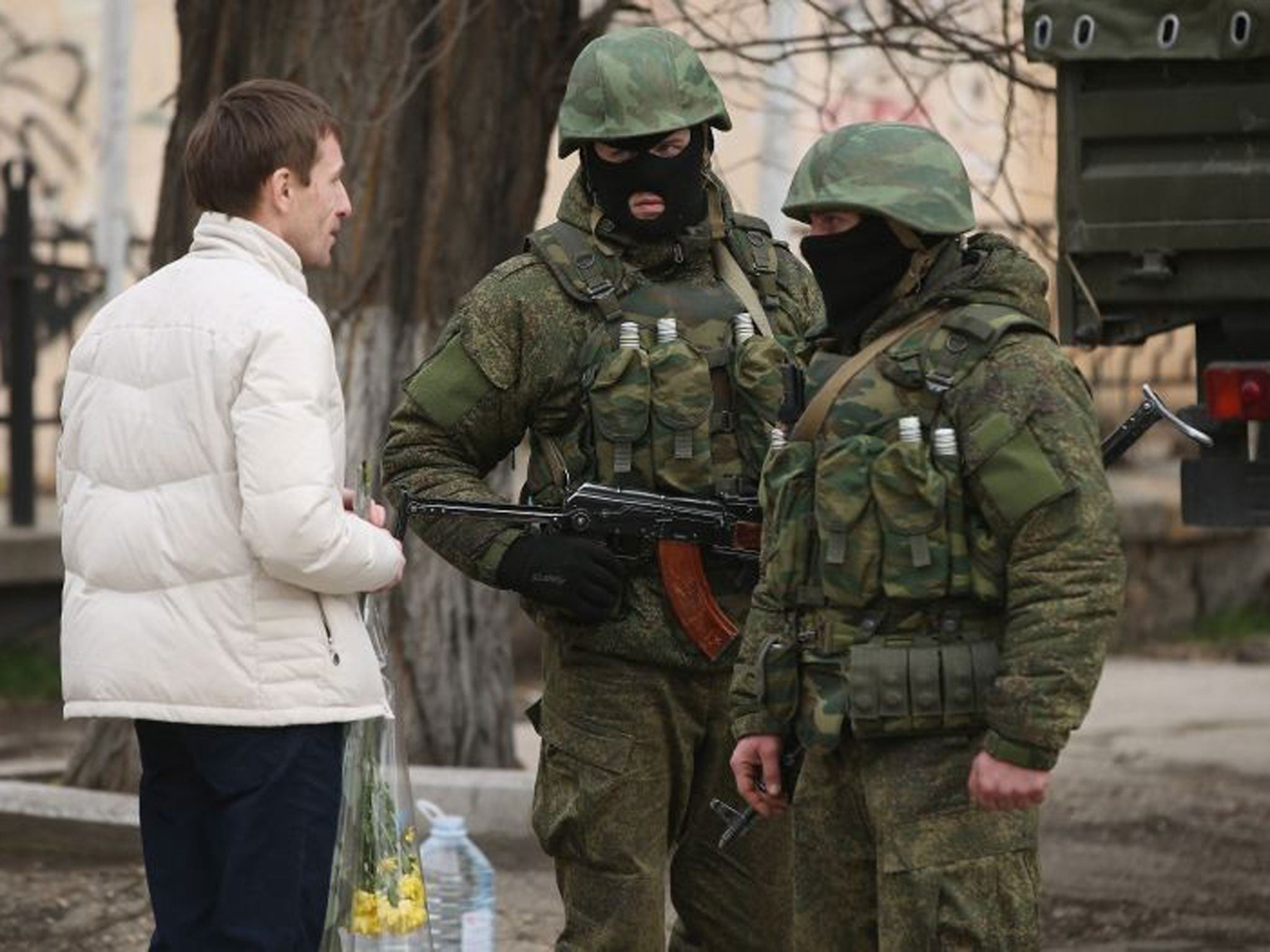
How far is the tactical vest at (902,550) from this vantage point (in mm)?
3744

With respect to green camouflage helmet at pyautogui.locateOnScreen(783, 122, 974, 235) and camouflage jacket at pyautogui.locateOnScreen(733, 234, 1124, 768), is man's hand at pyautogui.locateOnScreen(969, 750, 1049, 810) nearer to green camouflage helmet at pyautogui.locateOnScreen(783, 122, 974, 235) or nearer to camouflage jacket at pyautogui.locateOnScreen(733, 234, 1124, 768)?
camouflage jacket at pyautogui.locateOnScreen(733, 234, 1124, 768)

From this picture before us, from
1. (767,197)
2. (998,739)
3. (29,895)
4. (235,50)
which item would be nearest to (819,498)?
(998,739)

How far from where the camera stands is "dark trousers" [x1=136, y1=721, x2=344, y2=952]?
14.0 ft

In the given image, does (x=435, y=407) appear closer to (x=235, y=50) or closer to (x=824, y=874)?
(x=824, y=874)

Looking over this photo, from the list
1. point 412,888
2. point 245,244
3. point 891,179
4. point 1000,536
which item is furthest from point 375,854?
point 891,179

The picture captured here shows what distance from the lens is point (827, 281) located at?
3.92 m

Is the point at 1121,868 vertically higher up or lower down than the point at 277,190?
lower down

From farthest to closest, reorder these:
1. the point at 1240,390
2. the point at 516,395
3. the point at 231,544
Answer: the point at 1240,390
the point at 516,395
the point at 231,544

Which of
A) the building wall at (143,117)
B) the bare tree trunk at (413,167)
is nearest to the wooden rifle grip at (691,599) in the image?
the bare tree trunk at (413,167)

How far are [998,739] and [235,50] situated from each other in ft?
14.9

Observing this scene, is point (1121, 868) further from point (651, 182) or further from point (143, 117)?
point (143, 117)

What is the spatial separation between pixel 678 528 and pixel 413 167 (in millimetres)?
3317

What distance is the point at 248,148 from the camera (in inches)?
170

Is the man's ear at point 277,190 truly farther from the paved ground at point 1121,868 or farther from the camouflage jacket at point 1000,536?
the paved ground at point 1121,868
